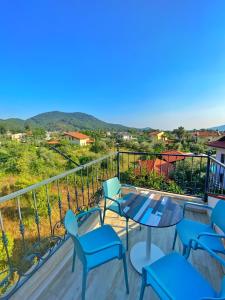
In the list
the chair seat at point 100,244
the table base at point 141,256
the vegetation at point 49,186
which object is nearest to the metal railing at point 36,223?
the vegetation at point 49,186

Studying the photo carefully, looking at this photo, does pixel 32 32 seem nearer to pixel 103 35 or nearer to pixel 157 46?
pixel 103 35

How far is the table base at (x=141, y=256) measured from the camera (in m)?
1.63

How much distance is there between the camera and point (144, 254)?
1.76 metres

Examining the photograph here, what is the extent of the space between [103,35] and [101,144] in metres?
17.9

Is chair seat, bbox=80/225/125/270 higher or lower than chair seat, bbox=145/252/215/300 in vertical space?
lower

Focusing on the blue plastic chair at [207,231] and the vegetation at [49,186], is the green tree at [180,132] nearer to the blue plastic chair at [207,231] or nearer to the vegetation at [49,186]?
the vegetation at [49,186]

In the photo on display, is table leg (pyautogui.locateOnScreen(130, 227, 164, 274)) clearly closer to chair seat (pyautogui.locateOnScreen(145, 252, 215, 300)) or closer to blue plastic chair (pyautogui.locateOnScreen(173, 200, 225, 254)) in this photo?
blue plastic chair (pyautogui.locateOnScreen(173, 200, 225, 254))

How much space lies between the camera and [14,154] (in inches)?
502

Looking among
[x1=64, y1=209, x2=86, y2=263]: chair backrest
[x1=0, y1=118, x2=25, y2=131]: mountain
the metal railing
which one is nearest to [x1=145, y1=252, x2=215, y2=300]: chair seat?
[x1=64, y1=209, x2=86, y2=263]: chair backrest

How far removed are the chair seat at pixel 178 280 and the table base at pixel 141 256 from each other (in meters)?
0.61

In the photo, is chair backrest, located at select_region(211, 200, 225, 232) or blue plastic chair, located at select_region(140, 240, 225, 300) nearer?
→ blue plastic chair, located at select_region(140, 240, 225, 300)

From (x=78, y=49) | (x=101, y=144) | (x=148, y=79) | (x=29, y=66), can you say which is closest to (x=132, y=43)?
(x=78, y=49)

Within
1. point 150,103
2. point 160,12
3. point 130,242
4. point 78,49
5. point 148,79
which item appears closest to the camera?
point 130,242

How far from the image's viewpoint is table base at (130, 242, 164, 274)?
163 cm
